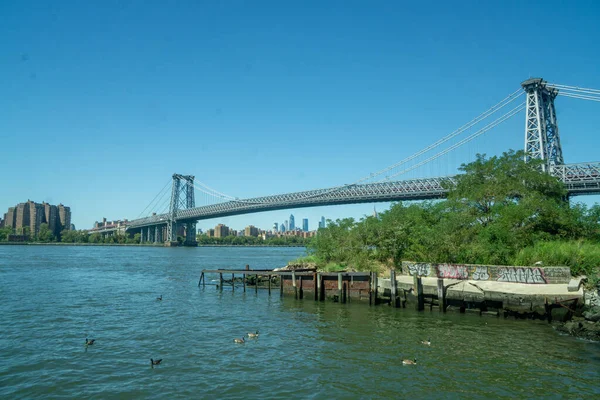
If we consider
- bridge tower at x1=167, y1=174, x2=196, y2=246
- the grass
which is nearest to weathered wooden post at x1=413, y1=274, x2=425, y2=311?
the grass

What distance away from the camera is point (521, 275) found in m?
22.1

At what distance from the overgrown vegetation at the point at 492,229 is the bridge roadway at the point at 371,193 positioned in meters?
5.39

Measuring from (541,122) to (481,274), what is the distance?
113ft

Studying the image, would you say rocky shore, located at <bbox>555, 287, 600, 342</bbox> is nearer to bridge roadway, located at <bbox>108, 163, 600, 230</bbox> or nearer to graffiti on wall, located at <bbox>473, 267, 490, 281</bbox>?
graffiti on wall, located at <bbox>473, 267, 490, 281</bbox>

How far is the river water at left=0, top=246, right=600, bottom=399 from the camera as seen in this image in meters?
11.8

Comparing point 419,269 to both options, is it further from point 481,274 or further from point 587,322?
point 587,322

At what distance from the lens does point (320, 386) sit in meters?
12.1

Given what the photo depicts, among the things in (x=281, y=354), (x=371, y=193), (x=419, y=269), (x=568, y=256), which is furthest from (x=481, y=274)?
(x=371, y=193)

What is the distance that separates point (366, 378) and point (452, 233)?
18322mm

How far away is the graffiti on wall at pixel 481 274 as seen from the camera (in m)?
23.4

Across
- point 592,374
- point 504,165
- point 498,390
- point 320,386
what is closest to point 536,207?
point 504,165

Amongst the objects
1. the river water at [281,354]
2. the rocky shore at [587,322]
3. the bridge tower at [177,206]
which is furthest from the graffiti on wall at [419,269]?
the bridge tower at [177,206]

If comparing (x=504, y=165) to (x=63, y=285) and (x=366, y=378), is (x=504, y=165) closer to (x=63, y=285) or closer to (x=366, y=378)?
(x=366, y=378)

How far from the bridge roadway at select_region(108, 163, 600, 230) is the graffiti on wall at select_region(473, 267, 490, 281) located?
48.7 feet
